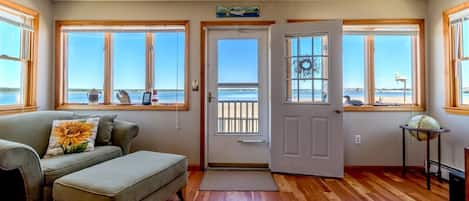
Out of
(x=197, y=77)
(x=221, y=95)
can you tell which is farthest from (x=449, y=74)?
(x=197, y=77)

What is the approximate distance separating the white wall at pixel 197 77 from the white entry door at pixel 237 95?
0.21 metres

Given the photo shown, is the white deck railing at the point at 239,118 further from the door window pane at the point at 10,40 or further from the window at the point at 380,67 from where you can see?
the door window pane at the point at 10,40

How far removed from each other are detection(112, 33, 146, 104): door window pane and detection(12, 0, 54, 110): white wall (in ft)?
2.62

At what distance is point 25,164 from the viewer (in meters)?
2.09

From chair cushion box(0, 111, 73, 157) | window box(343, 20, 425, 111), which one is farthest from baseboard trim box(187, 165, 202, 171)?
window box(343, 20, 425, 111)

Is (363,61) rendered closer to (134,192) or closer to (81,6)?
(134,192)

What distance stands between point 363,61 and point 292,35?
1056mm

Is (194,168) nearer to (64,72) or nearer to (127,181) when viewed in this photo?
(127,181)

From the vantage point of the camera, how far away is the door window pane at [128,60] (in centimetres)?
399

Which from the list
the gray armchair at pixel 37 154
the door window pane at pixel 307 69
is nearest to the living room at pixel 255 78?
the door window pane at pixel 307 69

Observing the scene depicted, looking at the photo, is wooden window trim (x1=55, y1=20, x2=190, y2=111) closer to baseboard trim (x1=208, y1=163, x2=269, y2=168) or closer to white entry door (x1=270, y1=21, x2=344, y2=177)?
baseboard trim (x1=208, y1=163, x2=269, y2=168)

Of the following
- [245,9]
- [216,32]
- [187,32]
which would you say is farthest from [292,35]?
[187,32]

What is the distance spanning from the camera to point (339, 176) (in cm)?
350

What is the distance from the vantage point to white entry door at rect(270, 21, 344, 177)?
3.51 meters
